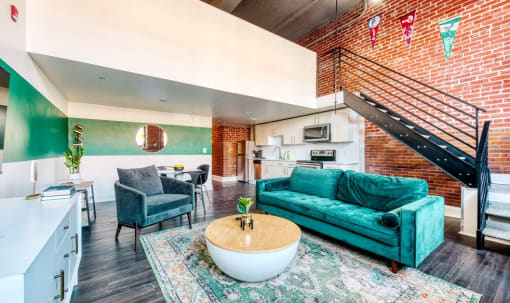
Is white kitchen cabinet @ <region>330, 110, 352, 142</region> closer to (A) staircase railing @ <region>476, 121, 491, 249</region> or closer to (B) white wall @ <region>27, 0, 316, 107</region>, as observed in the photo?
(B) white wall @ <region>27, 0, 316, 107</region>

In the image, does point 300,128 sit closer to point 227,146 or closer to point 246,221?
point 227,146

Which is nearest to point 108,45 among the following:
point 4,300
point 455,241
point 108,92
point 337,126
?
point 108,92

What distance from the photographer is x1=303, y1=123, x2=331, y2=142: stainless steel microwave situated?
5.52m

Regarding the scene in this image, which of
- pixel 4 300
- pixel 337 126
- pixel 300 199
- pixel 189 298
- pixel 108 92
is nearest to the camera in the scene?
pixel 4 300

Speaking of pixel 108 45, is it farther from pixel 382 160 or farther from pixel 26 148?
pixel 382 160

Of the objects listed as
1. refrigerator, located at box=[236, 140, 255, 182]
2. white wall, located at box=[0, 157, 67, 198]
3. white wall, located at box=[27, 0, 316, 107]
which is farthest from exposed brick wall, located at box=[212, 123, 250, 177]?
white wall, located at box=[0, 157, 67, 198]

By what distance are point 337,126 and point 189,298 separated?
484 centimetres

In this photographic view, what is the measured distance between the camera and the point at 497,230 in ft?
8.43

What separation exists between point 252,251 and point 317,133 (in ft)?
15.3

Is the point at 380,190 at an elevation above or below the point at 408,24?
below

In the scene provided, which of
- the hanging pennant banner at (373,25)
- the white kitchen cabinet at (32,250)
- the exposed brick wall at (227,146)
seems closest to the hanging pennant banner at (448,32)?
the hanging pennant banner at (373,25)

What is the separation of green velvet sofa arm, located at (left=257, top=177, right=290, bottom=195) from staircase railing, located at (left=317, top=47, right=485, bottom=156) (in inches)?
94.8

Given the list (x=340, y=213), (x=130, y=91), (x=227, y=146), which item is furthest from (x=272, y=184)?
(x=227, y=146)

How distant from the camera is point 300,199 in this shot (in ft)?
10.4
